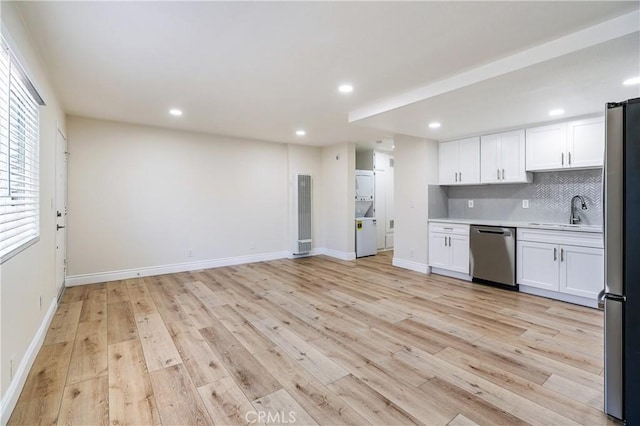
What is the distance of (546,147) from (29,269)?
591 cm

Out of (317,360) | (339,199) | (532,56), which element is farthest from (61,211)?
(532,56)

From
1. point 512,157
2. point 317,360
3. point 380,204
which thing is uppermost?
point 512,157

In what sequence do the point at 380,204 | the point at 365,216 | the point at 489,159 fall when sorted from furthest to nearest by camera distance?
1. the point at 380,204
2. the point at 365,216
3. the point at 489,159

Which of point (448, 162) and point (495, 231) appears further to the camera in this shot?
point (448, 162)

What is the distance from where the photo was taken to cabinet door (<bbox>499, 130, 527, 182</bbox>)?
14.3 feet

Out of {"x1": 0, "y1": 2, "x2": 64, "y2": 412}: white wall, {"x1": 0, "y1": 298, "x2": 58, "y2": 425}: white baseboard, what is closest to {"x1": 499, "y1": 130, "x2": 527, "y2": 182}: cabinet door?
{"x1": 0, "y1": 2, "x2": 64, "y2": 412}: white wall

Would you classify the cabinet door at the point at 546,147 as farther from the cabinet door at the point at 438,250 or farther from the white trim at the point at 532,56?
the white trim at the point at 532,56

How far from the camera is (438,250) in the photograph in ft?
16.7

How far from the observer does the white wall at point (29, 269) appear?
1.82 m

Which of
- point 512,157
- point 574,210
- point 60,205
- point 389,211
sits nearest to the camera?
point 60,205

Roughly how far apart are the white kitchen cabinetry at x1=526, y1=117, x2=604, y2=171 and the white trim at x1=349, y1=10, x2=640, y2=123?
2102 mm

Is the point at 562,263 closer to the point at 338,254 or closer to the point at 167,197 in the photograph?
the point at 338,254

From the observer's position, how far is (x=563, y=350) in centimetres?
256

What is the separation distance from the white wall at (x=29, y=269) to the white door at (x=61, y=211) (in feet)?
1.35
